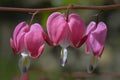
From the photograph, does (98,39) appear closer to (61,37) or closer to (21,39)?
(61,37)

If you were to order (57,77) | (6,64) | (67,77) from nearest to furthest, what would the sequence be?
1. (67,77)
2. (57,77)
3. (6,64)

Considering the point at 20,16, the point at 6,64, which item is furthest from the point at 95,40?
the point at 20,16

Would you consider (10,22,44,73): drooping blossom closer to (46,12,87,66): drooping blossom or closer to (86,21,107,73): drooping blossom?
(46,12,87,66): drooping blossom

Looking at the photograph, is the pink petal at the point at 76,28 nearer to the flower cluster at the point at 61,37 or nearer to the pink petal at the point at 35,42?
the flower cluster at the point at 61,37

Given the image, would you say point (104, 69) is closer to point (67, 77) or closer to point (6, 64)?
point (6, 64)

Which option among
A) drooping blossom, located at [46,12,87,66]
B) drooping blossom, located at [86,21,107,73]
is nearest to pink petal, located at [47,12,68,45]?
drooping blossom, located at [46,12,87,66]

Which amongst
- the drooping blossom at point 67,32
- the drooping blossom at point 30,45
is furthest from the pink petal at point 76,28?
the drooping blossom at point 30,45
